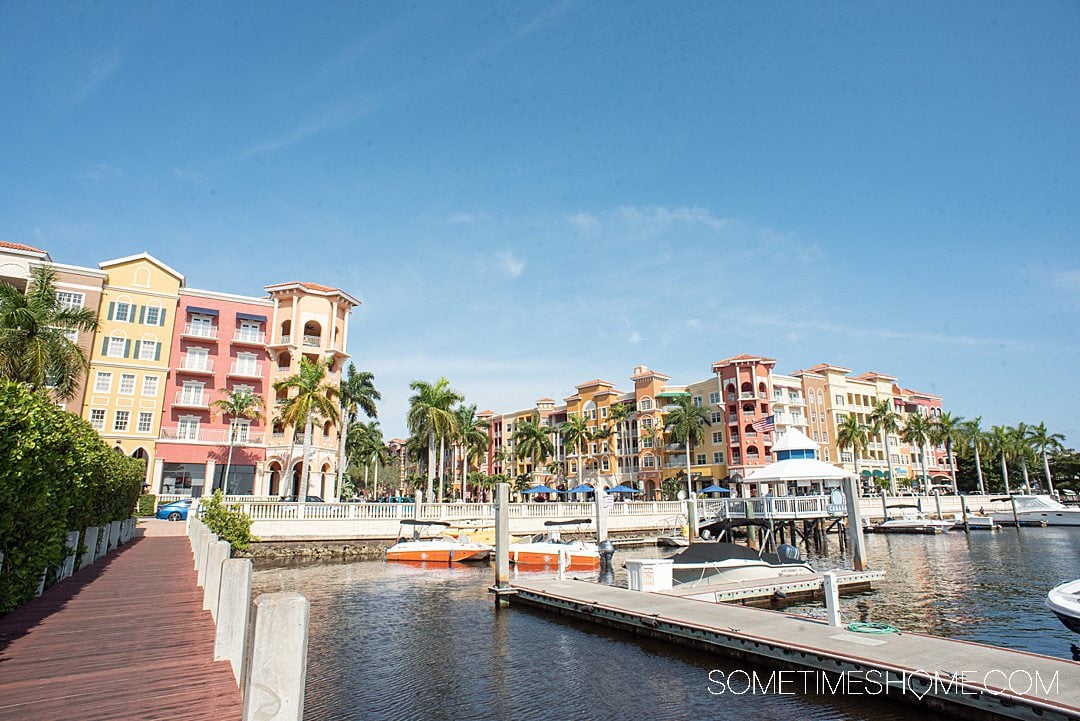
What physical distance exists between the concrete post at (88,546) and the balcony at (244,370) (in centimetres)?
3935

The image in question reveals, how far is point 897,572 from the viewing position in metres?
31.1

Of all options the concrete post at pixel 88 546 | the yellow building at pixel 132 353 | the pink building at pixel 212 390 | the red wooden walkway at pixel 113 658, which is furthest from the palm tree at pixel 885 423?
the red wooden walkway at pixel 113 658

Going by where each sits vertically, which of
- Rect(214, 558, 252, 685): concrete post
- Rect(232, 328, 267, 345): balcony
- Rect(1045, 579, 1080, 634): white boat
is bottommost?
Rect(1045, 579, 1080, 634): white boat

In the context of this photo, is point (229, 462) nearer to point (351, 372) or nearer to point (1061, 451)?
point (351, 372)

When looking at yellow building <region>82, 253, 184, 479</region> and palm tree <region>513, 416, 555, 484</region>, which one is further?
palm tree <region>513, 416, 555, 484</region>

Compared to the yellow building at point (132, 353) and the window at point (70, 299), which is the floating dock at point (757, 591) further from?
the window at point (70, 299)

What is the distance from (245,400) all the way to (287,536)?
19313 millimetres

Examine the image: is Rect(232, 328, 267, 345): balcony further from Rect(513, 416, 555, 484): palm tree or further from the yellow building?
Rect(513, 416, 555, 484): palm tree

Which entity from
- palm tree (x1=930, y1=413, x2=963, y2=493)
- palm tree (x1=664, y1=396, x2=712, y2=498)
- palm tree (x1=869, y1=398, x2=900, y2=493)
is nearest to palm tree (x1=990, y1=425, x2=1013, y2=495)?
palm tree (x1=930, y1=413, x2=963, y2=493)

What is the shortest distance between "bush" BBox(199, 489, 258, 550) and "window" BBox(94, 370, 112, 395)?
2572cm

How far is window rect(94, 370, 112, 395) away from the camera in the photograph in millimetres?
48344

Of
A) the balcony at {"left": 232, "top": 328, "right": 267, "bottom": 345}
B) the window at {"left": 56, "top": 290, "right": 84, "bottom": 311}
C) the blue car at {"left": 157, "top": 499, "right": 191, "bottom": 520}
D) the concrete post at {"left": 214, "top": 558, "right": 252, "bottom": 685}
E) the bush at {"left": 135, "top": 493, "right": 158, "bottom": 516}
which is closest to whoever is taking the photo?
the concrete post at {"left": 214, "top": 558, "right": 252, "bottom": 685}

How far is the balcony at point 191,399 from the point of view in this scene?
5141cm

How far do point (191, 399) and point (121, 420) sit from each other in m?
5.15
